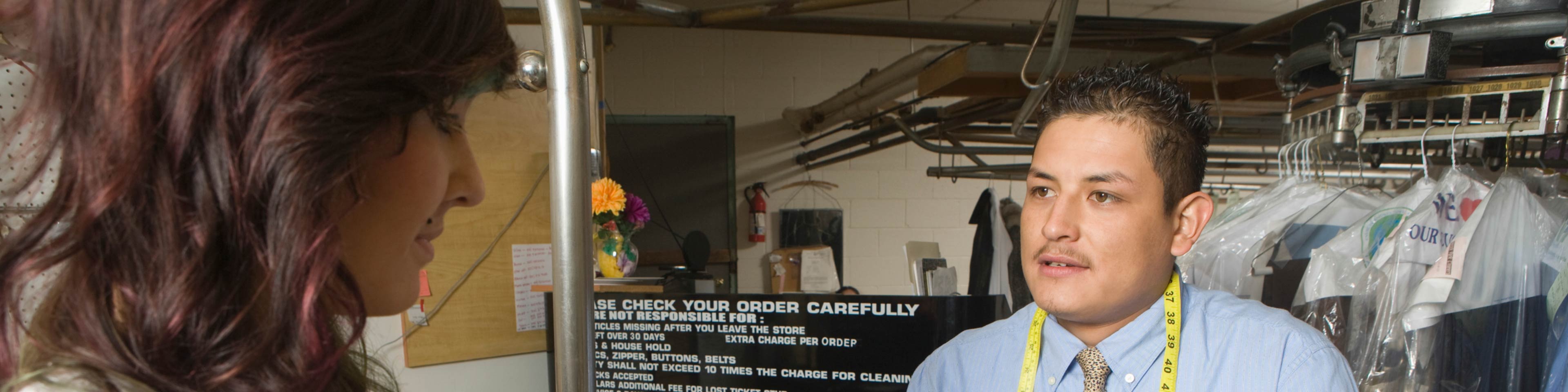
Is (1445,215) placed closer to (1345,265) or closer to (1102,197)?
(1345,265)

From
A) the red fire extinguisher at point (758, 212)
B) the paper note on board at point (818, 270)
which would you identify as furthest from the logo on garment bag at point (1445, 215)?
the red fire extinguisher at point (758, 212)

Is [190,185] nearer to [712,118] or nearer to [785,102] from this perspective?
[712,118]

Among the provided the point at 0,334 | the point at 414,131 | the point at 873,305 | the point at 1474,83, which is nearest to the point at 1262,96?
the point at 1474,83

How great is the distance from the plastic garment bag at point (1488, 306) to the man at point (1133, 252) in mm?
572

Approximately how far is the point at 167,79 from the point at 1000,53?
1940mm


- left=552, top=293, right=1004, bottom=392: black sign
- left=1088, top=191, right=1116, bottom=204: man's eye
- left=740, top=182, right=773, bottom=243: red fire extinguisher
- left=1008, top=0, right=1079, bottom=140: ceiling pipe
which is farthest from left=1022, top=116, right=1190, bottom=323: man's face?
left=740, top=182, right=773, bottom=243: red fire extinguisher

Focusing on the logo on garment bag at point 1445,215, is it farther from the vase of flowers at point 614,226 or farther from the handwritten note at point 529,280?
the handwritten note at point 529,280

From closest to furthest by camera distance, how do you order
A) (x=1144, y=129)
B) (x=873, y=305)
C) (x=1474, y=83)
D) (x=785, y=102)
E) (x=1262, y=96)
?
(x=1144, y=129) → (x=1474, y=83) → (x=873, y=305) → (x=1262, y=96) → (x=785, y=102)

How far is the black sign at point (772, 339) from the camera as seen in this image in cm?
177

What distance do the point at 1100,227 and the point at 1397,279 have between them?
81 centimetres

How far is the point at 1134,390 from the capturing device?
1164 millimetres

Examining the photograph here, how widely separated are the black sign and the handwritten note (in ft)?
1.17

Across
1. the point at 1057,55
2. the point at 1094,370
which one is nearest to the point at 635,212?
the point at 1057,55

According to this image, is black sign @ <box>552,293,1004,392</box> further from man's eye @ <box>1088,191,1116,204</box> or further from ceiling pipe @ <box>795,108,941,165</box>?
ceiling pipe @ <box>795,108,941,165</box>
